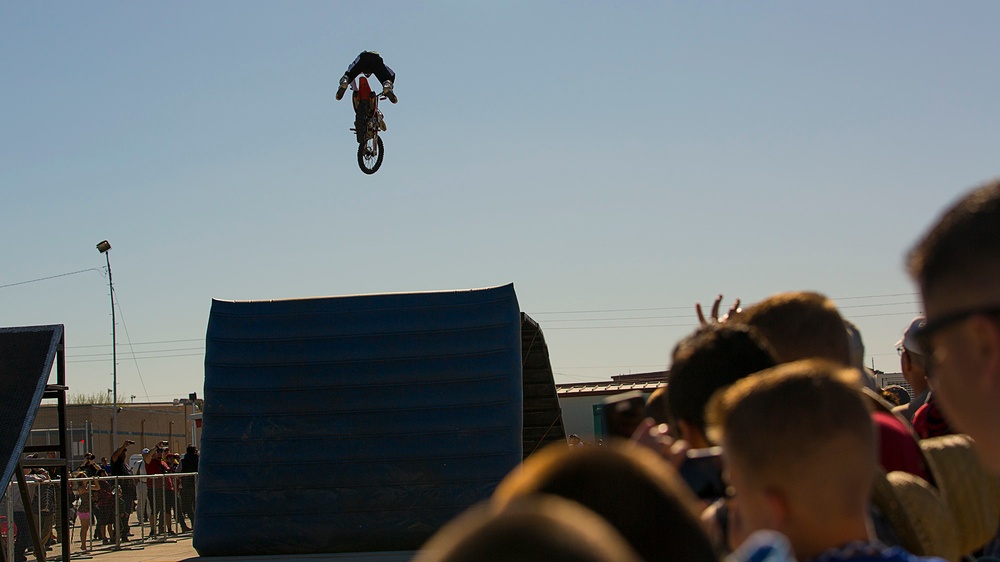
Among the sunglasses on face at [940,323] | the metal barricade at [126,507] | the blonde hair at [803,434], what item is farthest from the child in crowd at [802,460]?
the metal barricade at [126,507]

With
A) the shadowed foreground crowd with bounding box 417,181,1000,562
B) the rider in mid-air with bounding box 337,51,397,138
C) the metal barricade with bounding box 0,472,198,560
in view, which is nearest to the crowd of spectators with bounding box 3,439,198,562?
the metal barricade with bounding box 0,472,198,560

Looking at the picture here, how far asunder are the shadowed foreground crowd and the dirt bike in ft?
41.6

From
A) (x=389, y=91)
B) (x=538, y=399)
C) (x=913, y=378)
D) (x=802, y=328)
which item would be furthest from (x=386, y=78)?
(x=802, y=328)

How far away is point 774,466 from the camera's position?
5.32 ft

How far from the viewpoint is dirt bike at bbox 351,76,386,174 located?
47.8 feet

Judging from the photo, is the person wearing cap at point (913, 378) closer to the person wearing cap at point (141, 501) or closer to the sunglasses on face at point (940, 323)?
the sunglasses on face at point (940, 323)

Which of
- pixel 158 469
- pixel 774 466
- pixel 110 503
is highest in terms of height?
pixel 774 466

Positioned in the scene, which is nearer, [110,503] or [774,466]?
[774,466]

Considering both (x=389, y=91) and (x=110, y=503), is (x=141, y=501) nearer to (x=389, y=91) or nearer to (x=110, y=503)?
(x=110, y=503)

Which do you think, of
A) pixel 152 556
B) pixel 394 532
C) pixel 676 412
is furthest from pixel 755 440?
pixel 152 556

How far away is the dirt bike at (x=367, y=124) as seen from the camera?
47.8ft

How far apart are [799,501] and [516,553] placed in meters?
0.79

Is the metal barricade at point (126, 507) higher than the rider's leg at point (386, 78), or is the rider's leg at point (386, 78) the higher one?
A: the rider's leg at point (386, 78)

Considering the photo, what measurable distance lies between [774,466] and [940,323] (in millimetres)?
321
